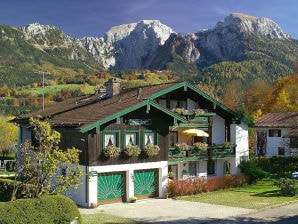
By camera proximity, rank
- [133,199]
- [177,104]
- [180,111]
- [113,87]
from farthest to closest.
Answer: [113,87]
[177,104]
[180,111]
[133,199]

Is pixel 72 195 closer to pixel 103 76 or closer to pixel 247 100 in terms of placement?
pixel 247 100

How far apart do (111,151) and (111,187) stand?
2481 mm

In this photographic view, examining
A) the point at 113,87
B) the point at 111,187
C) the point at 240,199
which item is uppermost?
the point at 113,87

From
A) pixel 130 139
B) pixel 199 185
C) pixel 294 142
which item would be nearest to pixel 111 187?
pixel 130 139

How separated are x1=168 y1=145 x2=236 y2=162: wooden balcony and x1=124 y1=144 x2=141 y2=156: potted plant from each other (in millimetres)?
3815

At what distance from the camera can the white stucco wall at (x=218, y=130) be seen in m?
35.6

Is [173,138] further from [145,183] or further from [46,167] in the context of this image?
[46,167]

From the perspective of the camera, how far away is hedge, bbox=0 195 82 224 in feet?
51.7

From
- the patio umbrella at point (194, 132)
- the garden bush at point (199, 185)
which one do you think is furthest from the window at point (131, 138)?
the patio umbrella at point (194, 132)

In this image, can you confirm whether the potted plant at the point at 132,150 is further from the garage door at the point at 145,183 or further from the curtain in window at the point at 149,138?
the garage door at the point at 145,183

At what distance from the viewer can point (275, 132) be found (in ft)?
183

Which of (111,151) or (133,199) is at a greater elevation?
(111,151)

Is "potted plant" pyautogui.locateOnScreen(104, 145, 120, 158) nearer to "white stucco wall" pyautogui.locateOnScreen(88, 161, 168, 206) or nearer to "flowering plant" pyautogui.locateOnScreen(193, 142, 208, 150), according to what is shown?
"white stucco wall" pyautogui.locateOnScreen(88, 161, 168, 206)

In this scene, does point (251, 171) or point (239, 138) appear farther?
point (239, 138)
